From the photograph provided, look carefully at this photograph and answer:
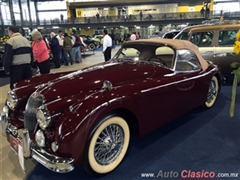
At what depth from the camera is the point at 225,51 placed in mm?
5953

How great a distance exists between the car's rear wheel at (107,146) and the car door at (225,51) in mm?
4442

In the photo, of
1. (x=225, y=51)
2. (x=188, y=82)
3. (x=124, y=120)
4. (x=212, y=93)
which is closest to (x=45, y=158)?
(x=124, y=120)

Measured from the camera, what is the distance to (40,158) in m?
2.20

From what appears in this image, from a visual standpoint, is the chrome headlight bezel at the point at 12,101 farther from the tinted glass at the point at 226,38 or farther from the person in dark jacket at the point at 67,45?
the person in dark jacket at the point at 67,45

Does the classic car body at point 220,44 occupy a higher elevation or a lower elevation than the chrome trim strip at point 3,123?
higher

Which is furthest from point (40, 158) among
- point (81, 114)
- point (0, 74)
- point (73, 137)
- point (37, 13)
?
point (37, 13)

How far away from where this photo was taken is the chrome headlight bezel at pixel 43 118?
7.18 feet

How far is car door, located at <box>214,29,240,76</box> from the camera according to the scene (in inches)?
233

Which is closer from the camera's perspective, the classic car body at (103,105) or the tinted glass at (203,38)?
the classic car body at (103,105)

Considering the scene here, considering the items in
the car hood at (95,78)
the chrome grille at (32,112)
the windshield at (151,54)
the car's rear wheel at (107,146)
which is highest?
the windshield at (151,54)

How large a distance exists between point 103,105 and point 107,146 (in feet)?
1.84

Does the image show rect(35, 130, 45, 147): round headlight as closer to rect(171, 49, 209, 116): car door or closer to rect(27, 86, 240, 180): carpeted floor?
rect(27, 86, 240, 180): carpeted floor

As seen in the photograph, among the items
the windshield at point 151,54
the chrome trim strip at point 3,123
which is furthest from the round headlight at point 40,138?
the windshield at point 151,54

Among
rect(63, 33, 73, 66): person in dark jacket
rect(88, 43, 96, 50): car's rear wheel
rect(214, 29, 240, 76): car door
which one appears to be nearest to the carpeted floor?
rect(214, 29, 240, 76): car door
